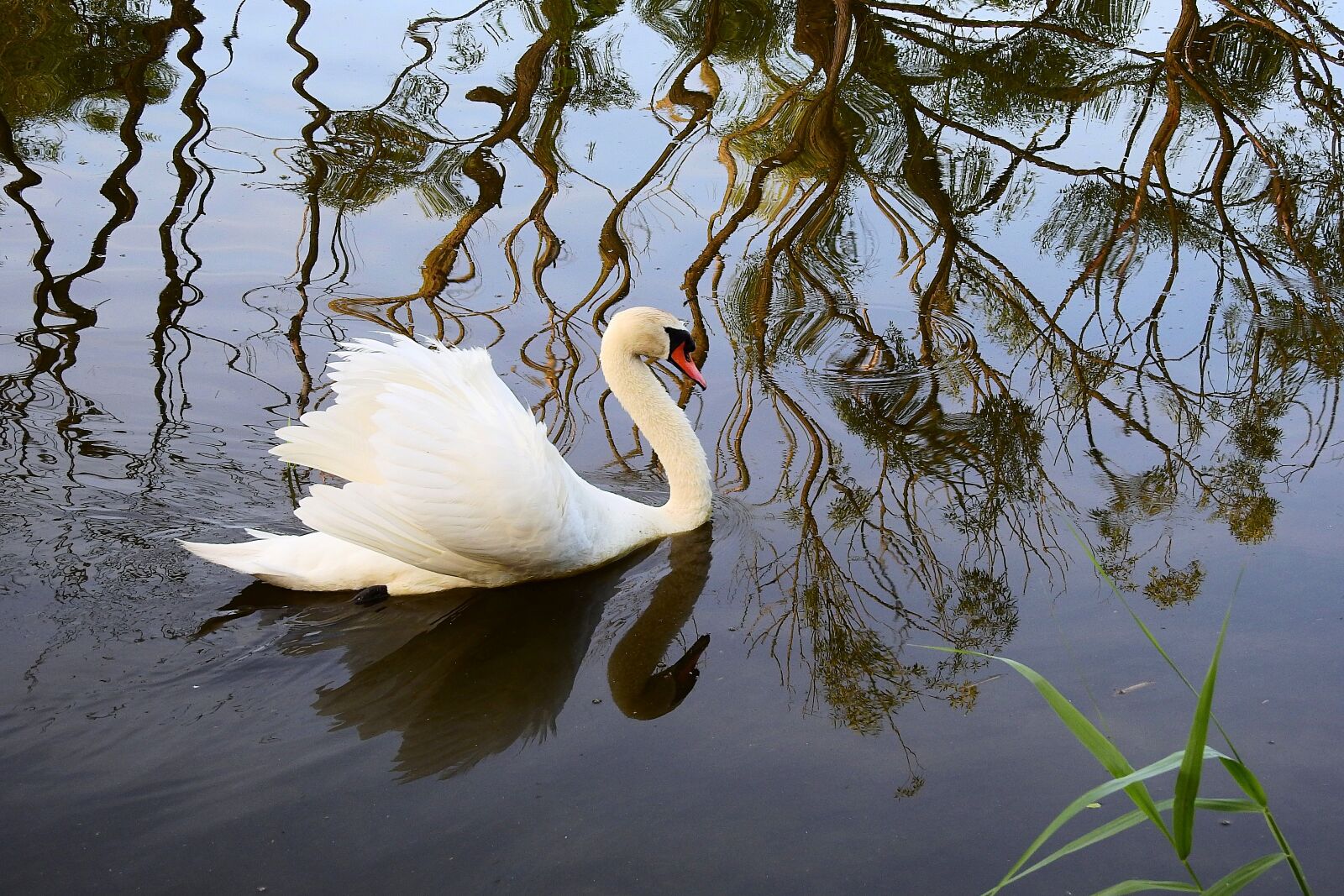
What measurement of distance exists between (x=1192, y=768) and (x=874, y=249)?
5853mm

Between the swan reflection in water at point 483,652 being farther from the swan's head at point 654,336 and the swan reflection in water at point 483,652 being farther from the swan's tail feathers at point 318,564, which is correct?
the swan's head at point 654,336

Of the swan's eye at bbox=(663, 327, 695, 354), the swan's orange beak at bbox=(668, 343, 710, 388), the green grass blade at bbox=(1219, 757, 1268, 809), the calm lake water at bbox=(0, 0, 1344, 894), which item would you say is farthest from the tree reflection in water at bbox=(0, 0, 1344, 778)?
the green grass blade at bbox=(1219, 757, 1268, 809)

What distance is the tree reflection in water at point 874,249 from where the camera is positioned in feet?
16.3

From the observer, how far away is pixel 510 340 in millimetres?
6484

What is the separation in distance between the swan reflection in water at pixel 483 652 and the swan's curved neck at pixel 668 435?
172 millimetres

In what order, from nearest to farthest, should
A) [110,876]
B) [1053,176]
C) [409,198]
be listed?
[110,876], [409,198], [1053,176]

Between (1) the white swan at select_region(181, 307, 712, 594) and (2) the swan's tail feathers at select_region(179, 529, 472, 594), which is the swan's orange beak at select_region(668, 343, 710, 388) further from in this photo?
(2) the swan's tail feathers at select_region(179, 529, 472, 594)

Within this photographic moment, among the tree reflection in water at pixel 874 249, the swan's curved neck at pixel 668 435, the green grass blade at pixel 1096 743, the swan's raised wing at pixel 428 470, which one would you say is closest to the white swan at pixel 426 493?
the swan's raised wing at pixel 428 470

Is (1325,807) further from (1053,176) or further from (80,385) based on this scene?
(1053,176)

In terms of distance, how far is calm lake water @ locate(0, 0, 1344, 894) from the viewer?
11.3ft

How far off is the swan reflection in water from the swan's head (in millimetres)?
835

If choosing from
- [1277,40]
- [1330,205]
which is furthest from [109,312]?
[1277,40]

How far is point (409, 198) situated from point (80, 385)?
2909 millimetres

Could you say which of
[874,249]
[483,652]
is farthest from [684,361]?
[874,249]
